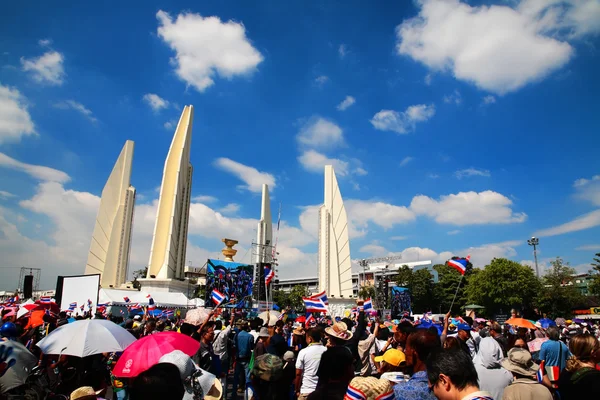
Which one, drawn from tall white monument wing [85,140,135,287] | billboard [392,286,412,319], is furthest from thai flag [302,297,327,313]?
tall white monument wing [85,140,135,287]

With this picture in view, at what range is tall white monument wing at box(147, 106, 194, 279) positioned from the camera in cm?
3938

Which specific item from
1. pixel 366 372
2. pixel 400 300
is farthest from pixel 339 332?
pixel 400 300

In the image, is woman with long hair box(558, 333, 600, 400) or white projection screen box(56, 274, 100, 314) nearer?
woman with long hair box(558, 333, 600, 400)

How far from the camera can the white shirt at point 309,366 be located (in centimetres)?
469

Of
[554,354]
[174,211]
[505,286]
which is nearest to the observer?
[554,354]

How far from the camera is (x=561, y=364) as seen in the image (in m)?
5.41

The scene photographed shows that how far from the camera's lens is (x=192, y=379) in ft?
9.79

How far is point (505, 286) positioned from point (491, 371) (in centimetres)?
4568

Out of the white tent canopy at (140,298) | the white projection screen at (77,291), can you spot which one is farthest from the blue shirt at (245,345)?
the white tent canopy at (140,298)

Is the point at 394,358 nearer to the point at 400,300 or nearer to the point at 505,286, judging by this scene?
the point at 400,300

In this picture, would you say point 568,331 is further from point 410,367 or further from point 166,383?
point 166,383

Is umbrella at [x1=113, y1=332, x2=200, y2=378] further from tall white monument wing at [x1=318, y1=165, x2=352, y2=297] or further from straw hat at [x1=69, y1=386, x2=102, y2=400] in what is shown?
tall white monument wing at [x1=318, y1=165, x2=352, y2=297]

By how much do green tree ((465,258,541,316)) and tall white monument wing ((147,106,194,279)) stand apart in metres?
35.2

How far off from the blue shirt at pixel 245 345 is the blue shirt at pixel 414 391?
17.6ft
